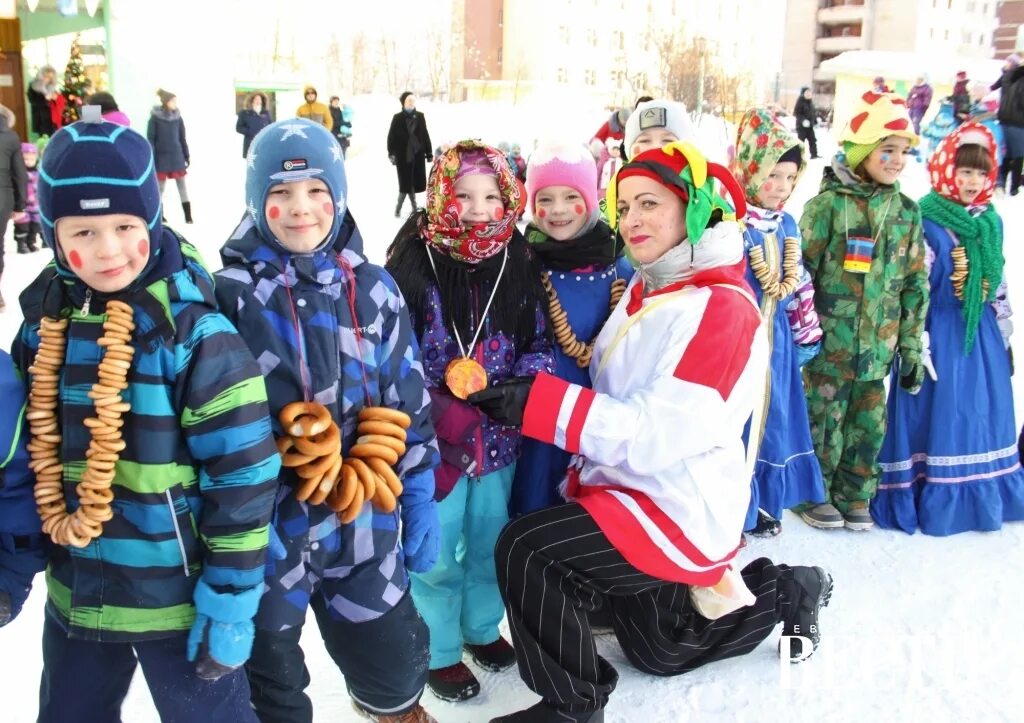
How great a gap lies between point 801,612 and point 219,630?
1964 mm

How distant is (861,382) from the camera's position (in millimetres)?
3713

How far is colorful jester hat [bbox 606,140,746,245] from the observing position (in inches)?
92.4

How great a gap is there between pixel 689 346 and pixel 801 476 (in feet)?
5.06

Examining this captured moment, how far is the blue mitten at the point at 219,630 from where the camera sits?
1.65 meters

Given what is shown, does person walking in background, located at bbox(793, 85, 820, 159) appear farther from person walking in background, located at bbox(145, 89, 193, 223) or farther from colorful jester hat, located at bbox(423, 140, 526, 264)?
colorful jester hat, located at bbox(423, 140, 526, 264)

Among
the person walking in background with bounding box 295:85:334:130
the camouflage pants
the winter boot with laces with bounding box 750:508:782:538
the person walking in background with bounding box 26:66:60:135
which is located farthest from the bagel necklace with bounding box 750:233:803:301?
the person walking in background with bounding box 295:85:334:130

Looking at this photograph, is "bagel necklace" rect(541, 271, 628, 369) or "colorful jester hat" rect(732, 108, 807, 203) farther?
"colorful jester hat" rect(732, 108, 807, 203)

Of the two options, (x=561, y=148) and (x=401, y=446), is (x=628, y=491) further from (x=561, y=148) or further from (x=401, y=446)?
(x=561, y=148)

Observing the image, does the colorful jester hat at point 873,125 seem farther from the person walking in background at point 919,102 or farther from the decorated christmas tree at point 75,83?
the person walking in background at point 919,102

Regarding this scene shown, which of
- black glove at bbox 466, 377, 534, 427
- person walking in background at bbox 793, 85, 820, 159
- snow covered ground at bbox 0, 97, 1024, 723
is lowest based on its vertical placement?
snow covered ground at bbox 0, 97, 1024, 723

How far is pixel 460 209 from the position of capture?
2.42 metres

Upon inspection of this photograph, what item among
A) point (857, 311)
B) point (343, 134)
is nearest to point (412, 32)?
point (343, 134)

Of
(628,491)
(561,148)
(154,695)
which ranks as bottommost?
(154,695)

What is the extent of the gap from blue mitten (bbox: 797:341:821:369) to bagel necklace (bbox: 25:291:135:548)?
266 centimetres
